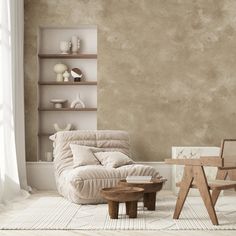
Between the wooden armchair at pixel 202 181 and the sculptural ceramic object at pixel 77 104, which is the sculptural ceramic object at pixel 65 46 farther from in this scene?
the wooden armchair at pixel 202 181

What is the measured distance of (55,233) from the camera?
3787 millimetres

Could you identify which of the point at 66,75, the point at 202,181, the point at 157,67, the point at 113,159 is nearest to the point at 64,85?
the point at 66,75

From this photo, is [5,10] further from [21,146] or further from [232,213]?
[232,213]

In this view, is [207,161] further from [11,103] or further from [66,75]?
[66,75]

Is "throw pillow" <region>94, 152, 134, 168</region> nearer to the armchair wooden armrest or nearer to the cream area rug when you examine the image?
the cream area rug

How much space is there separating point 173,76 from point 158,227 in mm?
3267

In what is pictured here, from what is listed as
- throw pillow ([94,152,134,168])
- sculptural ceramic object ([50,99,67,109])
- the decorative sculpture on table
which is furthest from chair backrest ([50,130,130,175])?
the decorative sculpture on table

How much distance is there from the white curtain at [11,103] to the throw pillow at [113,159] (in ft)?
3.23

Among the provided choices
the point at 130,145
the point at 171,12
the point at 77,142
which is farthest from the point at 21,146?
the point at 171,12

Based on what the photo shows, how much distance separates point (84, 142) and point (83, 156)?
404 millimetres

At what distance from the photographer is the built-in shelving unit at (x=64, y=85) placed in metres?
7.12

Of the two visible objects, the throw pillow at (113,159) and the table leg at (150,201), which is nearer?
Result: the table leg at (150,201)

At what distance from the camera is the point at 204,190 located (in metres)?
4.16

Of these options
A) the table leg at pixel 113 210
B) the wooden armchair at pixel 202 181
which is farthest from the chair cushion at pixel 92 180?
the wooden armchair at pixel 202 181
